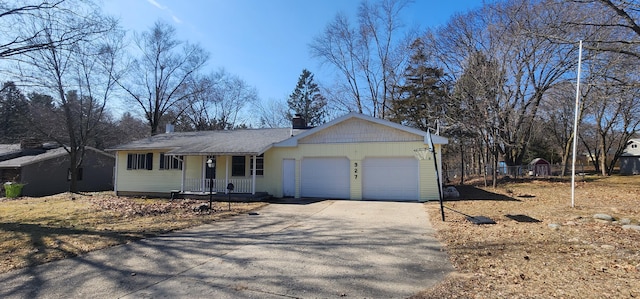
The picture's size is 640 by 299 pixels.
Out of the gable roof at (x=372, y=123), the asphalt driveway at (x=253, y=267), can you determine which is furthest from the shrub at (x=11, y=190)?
the asphalt driveway at (x=253, y=267)

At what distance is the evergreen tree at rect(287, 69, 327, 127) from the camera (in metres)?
36.7

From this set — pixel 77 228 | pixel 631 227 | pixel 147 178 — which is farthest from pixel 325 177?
pixel 631 227

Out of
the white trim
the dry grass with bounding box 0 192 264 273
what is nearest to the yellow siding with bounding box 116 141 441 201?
the white trim

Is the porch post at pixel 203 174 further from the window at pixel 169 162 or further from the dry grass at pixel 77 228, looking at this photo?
the dry grass at pixel 77 228

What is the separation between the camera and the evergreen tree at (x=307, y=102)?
3666 cm

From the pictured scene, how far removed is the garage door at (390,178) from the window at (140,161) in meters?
11.3

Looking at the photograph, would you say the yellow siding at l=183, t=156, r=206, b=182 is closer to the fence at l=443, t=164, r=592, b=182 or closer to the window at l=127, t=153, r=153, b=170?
the window at l=127, t=153, r=153, b=170

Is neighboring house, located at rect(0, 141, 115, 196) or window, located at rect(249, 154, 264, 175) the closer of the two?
window, located at rect(249, 154, 264, 175)

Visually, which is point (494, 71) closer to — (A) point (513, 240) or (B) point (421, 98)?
(B) point (421, 98)

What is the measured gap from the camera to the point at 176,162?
16.7 meters

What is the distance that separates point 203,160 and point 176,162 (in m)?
1.99

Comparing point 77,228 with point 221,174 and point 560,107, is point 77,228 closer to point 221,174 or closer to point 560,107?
point 221,174

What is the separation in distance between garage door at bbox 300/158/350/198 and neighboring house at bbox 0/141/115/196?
2031 centimetres

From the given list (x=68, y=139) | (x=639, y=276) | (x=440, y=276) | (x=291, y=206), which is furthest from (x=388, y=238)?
(x=68, y=139)
